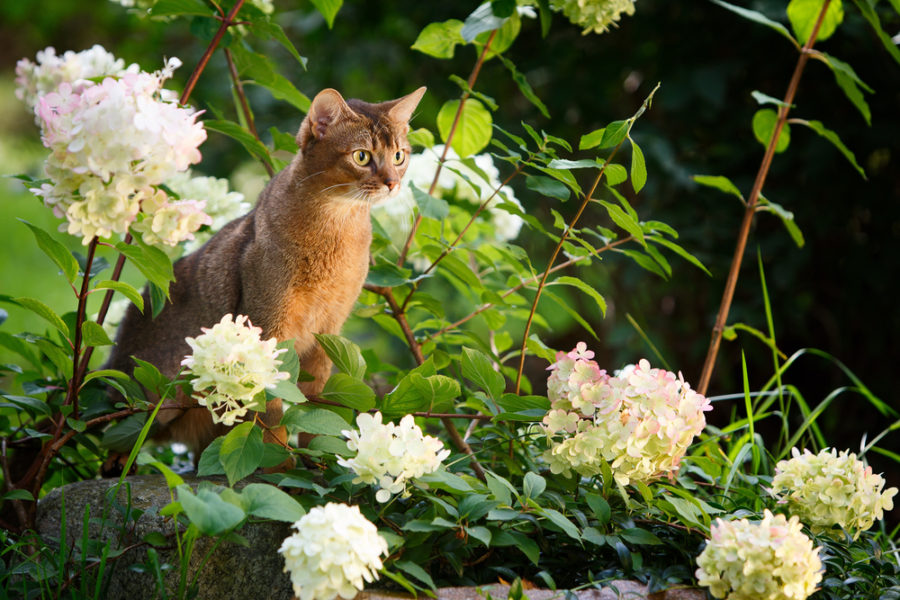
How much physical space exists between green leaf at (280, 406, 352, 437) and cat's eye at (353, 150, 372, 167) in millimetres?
908

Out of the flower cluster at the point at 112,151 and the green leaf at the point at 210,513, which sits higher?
the flower cluster at the point at 112,151

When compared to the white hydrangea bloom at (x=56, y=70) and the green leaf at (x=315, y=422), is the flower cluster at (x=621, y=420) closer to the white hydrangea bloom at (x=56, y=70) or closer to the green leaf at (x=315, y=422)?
the green leaf at (x=315, y=422)

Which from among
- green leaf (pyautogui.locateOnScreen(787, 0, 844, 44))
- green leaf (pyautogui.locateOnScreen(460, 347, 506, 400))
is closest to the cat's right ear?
green leaf (pyautogui.locateOnScreen(460, 347, 506, 400))

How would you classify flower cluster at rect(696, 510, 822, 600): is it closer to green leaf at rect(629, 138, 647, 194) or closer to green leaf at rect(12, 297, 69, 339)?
green leaf at rect(629, 138, 647, 194)

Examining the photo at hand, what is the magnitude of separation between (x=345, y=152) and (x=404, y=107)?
234 mm

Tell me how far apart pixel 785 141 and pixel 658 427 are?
1.24m

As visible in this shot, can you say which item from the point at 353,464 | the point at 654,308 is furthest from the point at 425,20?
the point at 353,464

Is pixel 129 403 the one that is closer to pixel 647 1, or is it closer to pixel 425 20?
pixel 425 20

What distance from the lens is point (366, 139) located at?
2.38 m

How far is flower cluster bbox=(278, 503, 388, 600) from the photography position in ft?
4.47

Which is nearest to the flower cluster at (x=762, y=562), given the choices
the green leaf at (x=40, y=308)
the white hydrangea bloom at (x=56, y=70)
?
the green leaf at (x=40, y=308)

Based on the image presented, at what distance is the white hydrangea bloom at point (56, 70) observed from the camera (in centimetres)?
247

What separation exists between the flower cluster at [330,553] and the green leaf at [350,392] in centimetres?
44

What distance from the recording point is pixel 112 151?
1424mm
